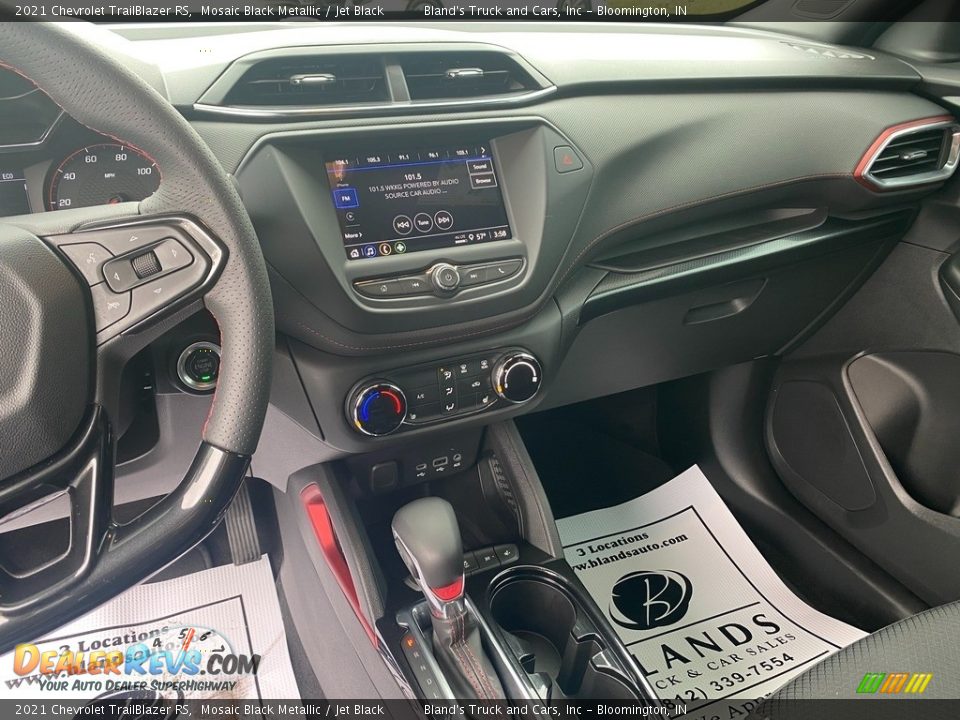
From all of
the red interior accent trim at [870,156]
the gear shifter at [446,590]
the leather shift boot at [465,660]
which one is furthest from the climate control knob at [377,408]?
the red interior accent trim at [870,156]

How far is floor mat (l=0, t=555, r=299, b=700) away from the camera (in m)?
1.10

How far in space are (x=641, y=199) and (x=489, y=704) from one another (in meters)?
0.68

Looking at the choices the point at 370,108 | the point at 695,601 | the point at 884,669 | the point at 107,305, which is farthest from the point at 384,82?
the point at 695,601

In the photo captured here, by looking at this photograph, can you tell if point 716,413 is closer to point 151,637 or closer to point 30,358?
point 151,637

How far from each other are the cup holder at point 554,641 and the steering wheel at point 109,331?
48 cm

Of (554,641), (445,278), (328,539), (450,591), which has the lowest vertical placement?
(554,641)

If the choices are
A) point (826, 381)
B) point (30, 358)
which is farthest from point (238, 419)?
point (826, 381)

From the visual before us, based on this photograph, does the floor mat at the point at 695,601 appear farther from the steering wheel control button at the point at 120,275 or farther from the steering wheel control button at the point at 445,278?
the steering wheel control button at the point at 120,275

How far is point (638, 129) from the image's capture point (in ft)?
3.44

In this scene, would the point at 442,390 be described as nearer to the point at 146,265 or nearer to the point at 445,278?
the point at 445,278

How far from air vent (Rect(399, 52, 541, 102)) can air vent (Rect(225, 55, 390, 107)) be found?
4cm

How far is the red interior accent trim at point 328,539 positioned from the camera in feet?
3.32

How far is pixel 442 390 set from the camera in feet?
3.22

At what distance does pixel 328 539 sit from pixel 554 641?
0.34m
